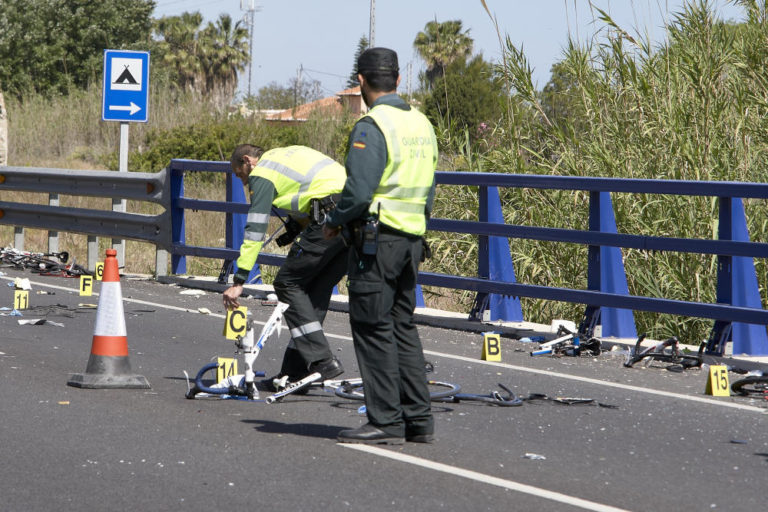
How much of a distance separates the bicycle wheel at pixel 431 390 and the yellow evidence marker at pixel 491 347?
1.21 m

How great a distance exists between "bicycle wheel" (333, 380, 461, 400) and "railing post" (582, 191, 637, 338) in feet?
7.79

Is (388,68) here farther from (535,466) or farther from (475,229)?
(475,229)

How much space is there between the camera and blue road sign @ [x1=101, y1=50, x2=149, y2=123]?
50.9ft

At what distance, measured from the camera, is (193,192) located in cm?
2505

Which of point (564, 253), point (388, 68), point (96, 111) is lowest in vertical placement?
point (564, 253)

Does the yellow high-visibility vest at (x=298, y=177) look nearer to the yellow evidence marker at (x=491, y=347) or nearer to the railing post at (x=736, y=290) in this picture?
the yellow evidence marker at (x=491, y=347)

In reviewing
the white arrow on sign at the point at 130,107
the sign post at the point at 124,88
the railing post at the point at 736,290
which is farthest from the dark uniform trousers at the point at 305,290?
the white arrow on sign at the point at 130,107

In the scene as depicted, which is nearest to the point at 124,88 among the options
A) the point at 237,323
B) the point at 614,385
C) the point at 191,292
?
the point at 191,292

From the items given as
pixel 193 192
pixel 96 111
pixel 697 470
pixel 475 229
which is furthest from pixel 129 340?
pixel 96 111

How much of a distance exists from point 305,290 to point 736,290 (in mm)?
3176

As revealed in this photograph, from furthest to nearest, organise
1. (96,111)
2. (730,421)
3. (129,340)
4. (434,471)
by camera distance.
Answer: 1. (96,111)
2. (129,340)
3. (730,421)
4. (434,471)

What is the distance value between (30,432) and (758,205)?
261 inches

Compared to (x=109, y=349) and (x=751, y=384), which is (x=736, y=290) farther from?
(x=109, y=349)

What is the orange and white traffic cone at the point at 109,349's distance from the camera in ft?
24.0
